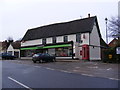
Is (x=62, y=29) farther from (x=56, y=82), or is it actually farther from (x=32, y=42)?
(x=56, y=82)

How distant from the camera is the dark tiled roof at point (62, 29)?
44991 mm

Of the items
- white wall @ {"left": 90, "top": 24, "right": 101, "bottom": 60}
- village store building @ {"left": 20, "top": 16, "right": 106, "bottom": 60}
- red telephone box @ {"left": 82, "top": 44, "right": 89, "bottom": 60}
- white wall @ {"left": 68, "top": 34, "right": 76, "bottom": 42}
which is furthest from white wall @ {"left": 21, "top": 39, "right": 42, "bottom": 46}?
red telephone box @ {"left": 82, "top": 44, "right": 89, "bottom": 60}

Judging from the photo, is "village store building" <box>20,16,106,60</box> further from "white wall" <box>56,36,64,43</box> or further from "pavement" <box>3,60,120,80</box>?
"pavement" <box>3,60,120,80</box>

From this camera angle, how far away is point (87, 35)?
43.3 m

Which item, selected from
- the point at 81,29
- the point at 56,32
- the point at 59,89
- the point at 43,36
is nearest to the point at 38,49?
the point at 43,36

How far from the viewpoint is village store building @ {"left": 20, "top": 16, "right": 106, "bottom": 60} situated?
43.2m

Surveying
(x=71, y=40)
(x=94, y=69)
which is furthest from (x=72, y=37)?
(x=94, y=69)

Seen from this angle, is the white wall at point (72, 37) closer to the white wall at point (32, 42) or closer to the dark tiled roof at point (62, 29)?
the dark tiled roof at point (62, 29)

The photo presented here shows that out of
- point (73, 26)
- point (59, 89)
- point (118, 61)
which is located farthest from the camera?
point (73, 26)

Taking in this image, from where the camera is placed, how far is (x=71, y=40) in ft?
150

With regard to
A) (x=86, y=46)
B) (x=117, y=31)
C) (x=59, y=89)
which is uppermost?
(x=117, y=31)

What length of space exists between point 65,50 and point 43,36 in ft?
30.3

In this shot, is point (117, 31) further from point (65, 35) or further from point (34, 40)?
point (34, 40)

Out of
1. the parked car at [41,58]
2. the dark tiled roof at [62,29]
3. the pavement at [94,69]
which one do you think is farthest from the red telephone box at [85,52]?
the pavement at [94,69]
